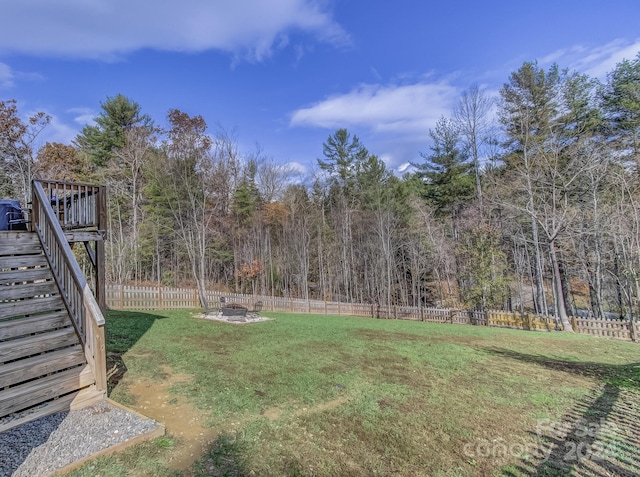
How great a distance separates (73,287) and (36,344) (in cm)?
73

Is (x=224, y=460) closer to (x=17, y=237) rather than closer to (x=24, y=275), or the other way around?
(x=24, y=275)

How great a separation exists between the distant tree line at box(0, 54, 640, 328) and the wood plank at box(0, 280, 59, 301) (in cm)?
1115

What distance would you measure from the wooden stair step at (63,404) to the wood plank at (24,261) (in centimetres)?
230

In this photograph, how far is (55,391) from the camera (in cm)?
310

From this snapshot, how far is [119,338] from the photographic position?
20.4 feet

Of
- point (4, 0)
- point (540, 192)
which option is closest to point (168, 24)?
point (4, 0)

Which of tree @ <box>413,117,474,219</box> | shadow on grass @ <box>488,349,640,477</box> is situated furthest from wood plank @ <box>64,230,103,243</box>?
tree @ <box>413,117,474,219</box>

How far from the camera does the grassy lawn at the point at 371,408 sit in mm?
2588

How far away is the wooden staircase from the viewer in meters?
2.98

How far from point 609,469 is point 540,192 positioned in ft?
50.2

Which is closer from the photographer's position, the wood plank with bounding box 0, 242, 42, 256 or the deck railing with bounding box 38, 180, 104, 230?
the wood plank with bounding box 0, 242, 42, 256

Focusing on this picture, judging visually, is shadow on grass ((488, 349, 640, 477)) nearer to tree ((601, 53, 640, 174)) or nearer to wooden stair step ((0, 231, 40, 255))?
wooden stair step ((0, 231, 40, 255))

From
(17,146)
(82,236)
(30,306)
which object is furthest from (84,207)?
(17,146)

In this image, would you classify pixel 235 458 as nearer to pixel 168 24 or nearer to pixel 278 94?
pixel 168 24
